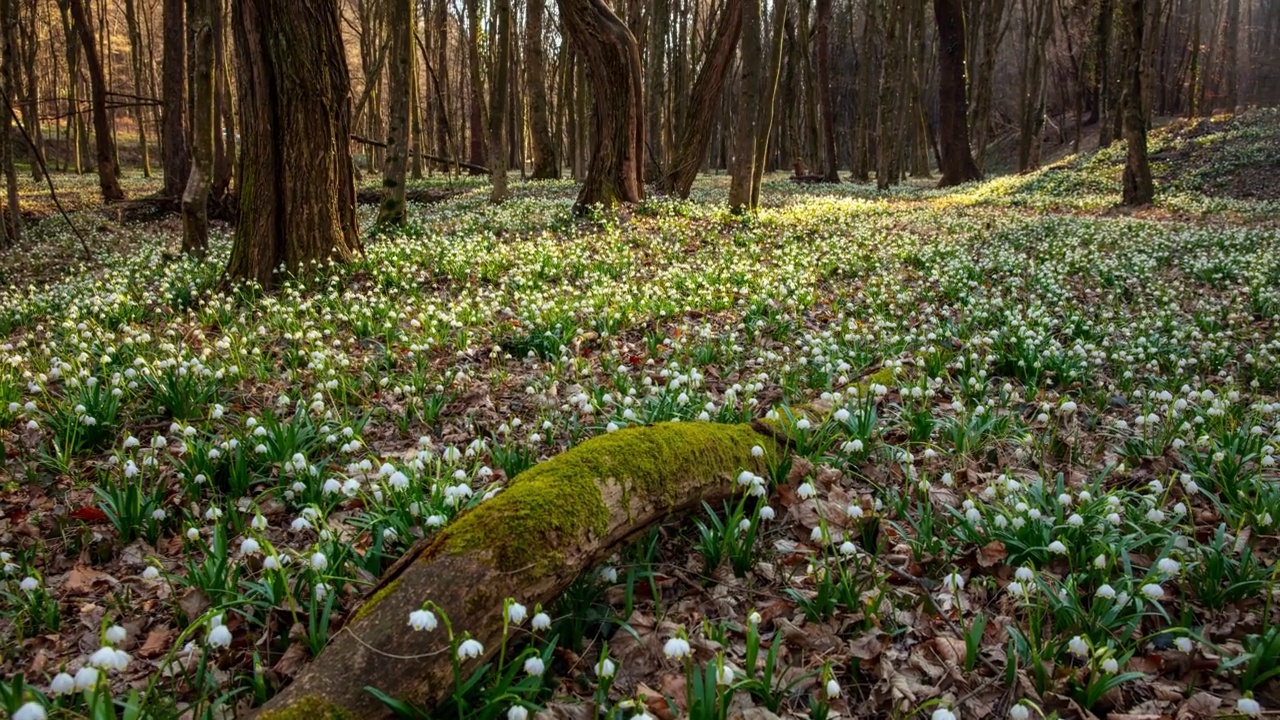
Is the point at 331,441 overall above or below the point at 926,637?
above

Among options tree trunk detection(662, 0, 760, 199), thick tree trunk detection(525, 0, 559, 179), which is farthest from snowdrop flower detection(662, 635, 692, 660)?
thick tree trunk detection(525, 0, 559, 179)

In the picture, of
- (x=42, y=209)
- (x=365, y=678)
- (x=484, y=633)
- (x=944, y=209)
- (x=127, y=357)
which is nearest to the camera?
(x=365, y=678)

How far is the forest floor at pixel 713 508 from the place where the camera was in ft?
9.03

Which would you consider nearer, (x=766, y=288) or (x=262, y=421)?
(x=262, y=421)

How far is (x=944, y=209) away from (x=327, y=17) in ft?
46.9

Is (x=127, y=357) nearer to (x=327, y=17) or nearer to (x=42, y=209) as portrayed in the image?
(x=327, y=17)

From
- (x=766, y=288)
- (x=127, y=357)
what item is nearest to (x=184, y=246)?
(x=127, y=357)

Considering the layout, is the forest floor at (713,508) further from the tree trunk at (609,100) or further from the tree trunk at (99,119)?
the tree trunk at (99,119)

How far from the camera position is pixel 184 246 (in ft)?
36.3

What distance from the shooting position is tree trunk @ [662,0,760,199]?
16562mm

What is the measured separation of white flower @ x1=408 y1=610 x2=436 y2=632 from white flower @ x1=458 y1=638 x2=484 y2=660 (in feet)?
0.41

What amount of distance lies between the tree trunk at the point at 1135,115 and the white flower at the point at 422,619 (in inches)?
638

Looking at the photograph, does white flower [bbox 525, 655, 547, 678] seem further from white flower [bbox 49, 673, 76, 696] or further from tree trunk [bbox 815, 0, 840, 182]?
tree trunk [bbox 815, 0, 840, 182]

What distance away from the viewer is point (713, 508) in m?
3.78
